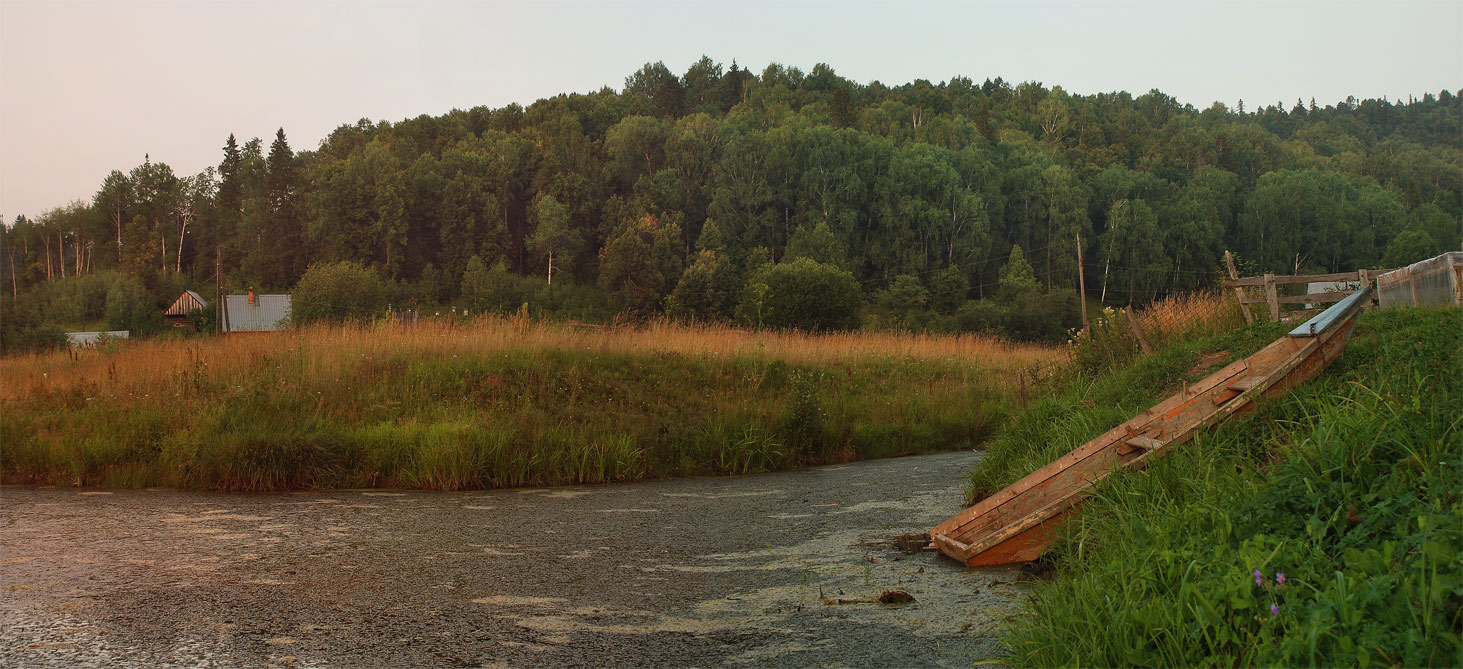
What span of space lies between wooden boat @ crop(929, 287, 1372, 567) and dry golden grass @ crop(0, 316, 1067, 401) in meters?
9.50

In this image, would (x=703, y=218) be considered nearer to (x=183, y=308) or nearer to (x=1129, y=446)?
(x=183, y=308)

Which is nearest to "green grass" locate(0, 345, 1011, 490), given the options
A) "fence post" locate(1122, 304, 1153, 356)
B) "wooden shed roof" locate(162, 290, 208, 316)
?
"fence post" locate(1122, 304, 1153, 356)

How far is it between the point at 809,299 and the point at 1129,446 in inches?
1663

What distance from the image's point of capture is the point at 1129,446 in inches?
218

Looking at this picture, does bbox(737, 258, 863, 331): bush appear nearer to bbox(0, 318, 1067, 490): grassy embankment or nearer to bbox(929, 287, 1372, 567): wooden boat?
bbox(0, 318, 1067, 490): grassy embankment

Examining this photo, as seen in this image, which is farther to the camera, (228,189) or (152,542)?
(228,189)

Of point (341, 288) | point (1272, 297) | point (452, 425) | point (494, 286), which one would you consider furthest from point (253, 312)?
point (1272, 297)

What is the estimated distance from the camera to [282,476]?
9633mm

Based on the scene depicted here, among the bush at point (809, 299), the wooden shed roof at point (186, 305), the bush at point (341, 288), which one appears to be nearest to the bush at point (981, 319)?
the bush at point (809, 299)

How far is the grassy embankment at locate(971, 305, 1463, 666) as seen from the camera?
275 centimetres

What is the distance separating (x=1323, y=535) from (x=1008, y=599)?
1.84 meters

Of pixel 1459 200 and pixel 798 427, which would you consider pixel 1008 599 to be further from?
pixel 1459 200

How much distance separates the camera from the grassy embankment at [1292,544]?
2.75m

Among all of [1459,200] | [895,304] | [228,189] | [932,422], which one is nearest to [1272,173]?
[1459,200]
